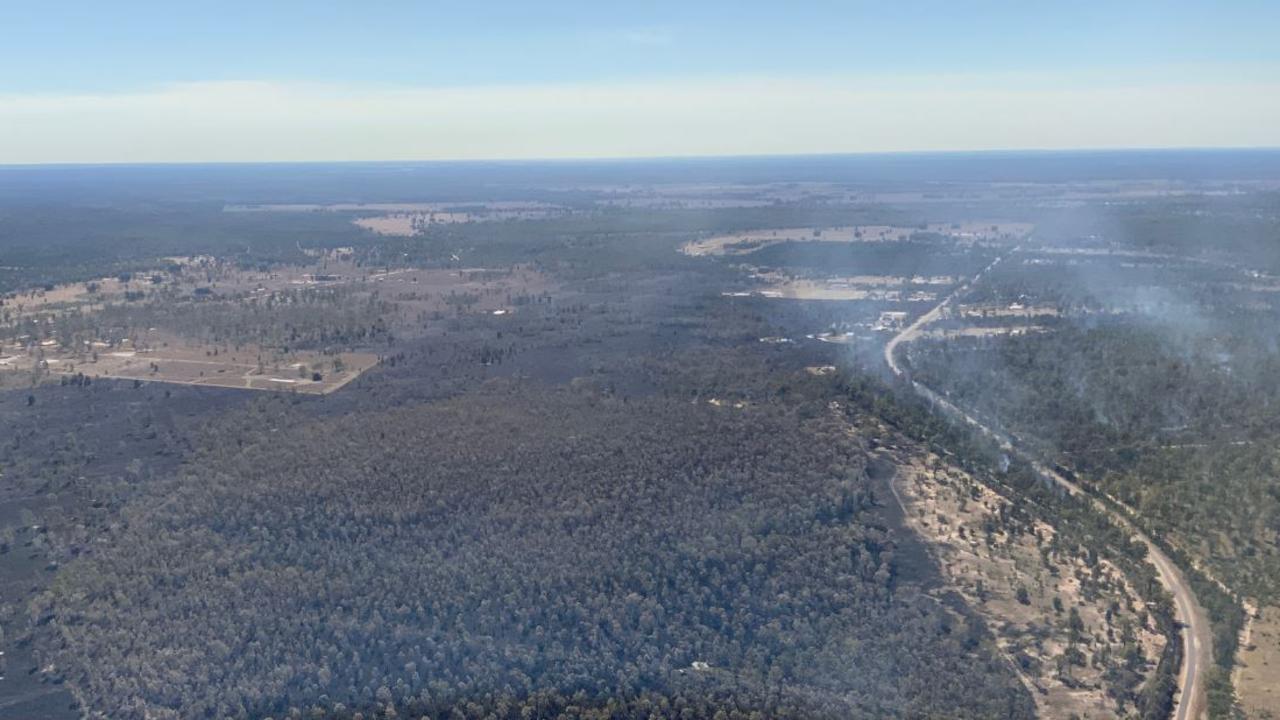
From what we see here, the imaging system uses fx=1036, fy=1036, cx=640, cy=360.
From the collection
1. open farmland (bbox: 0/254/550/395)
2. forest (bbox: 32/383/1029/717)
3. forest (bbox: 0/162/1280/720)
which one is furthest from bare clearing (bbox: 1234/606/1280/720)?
open farmland (bbox: 0/254/550/395)

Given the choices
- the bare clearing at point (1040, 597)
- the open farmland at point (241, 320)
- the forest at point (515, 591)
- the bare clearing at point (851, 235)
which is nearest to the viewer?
the forest at point (515, 591)

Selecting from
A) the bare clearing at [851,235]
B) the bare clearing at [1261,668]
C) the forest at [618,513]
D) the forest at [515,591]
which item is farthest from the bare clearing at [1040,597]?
the bare clearing at [851,235]

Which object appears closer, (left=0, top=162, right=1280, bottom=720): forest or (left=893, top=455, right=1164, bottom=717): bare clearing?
(left=0, top=162, right=1280, bottom=720): forest

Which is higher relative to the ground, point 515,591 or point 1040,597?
point 515,591

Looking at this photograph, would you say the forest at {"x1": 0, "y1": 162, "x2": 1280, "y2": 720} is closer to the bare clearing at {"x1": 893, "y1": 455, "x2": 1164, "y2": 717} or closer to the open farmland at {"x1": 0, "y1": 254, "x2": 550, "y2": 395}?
the bare clearing at {"x1": 893, "y1": 455, "x2": 1164, "y2": 717}

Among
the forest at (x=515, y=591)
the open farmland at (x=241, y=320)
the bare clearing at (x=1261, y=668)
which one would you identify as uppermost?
the open farmland at (x=241, y=320)

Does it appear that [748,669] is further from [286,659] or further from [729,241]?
[729,241]

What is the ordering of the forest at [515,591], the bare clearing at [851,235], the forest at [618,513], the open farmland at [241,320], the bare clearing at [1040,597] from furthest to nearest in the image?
the bare clearing at [851,235], the open farmland at [241,320], the bare clearing at [1040,597], the forest at [618,513], the forest at [515,591]

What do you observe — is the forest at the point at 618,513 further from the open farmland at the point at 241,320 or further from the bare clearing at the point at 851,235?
the bare clearing at the point at 851,235

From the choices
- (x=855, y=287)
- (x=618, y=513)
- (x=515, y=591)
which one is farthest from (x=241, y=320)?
(x=515, y=591)

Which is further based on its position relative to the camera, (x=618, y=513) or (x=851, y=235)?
(x=851, y=235)

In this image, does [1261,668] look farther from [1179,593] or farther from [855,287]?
[855,287]

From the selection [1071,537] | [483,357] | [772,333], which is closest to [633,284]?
[772,333]
